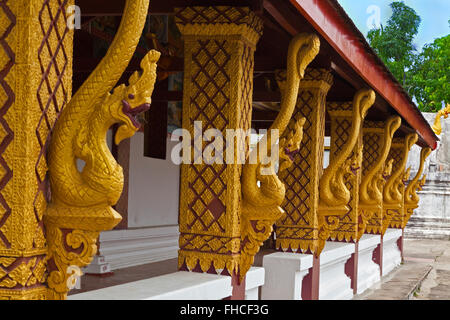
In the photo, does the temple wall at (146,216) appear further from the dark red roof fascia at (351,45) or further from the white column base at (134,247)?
the dark red roof fascia at (351,45)

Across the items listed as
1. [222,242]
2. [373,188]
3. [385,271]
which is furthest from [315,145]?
[385,271]

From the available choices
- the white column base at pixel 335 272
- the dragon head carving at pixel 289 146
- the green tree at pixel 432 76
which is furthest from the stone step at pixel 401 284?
the green tree at pixel 432 76

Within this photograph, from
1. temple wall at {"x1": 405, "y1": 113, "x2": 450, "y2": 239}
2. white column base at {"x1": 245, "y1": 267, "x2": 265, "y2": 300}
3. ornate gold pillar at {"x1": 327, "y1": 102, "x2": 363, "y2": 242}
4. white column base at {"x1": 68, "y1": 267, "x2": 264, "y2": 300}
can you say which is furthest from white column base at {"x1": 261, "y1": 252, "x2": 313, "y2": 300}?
temple wall at {"x1": 405, "y1": 113, "x2": 450, "y2": 239}

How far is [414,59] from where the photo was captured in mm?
41562

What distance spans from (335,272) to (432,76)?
35.8m

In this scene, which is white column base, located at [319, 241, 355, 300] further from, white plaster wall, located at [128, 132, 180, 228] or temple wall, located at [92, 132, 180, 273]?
white plaster wall, located at [128, 132, 180, 228]

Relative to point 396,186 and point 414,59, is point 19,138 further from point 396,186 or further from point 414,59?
point 414,59

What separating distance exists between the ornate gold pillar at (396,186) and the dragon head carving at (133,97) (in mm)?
8605

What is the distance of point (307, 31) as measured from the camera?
4500mm

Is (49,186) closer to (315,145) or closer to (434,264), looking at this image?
(315,145)

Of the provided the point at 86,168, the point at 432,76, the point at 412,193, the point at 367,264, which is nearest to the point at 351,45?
the point at 86,168

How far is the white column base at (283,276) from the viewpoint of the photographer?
569cm

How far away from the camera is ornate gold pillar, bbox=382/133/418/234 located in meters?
10.6
